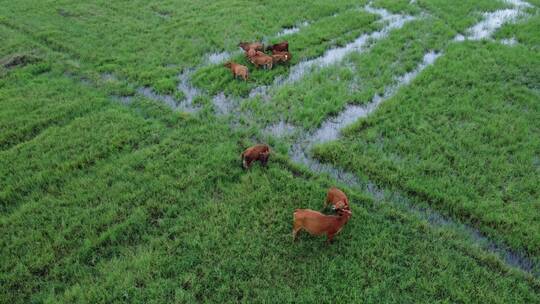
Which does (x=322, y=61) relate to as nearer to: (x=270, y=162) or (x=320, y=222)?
(x=270, y=162)

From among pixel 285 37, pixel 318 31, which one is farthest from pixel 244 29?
pixel 318 31

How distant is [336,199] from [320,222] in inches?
30.8

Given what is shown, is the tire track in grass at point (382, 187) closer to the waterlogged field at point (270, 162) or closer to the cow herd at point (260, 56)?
the waterlogged field at point (270, 162)

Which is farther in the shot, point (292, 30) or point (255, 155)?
point (292, 30)

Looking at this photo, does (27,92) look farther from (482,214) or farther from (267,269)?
(482,214)

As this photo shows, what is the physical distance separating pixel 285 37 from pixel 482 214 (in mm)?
8649

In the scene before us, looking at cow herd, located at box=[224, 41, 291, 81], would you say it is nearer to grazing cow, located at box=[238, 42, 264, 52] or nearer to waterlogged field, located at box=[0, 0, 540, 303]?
grazing cow, located at box=[238, 42, 264, 52]

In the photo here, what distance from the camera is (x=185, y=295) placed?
598cm

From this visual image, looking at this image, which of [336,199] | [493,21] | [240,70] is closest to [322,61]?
[240,70]

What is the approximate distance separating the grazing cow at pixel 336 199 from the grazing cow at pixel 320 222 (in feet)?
0.68

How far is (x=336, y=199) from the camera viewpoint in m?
7.14

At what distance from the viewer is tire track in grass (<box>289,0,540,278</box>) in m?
6.65

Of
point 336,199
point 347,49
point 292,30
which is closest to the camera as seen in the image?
point 336,199

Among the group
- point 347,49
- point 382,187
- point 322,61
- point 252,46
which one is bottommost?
point 382,187
